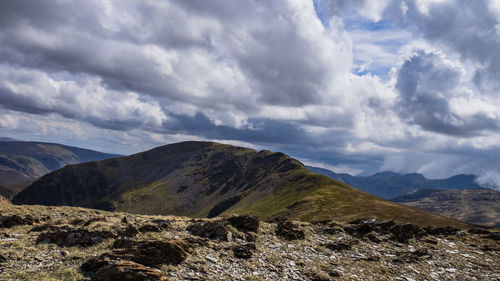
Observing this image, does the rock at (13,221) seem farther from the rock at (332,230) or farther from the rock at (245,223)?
the rock at (332,230)

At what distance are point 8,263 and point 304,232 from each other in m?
27.5

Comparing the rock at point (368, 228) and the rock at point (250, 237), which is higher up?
the rock at point (368, 228)

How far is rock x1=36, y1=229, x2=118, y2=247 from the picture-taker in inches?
819

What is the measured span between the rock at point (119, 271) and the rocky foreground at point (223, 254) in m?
0.05

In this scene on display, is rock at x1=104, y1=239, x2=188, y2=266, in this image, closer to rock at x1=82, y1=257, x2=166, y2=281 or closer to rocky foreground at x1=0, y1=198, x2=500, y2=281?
rocky foreground at x1=0, y1=198, x2=500, y2=281

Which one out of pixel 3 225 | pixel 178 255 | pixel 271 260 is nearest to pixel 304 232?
pixel 271 260

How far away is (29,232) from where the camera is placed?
24.1 m

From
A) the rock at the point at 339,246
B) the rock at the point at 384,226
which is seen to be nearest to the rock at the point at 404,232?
the rock at the point at 384,226

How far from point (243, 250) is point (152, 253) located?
7.68 metres

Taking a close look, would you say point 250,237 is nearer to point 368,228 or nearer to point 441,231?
point 368,228

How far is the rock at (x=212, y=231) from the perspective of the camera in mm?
26578

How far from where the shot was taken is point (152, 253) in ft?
59.9

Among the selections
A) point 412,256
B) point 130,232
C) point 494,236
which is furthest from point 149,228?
point 494,236

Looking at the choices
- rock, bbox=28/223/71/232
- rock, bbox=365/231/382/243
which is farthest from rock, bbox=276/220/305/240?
rock, bbox=28/223/71/232
